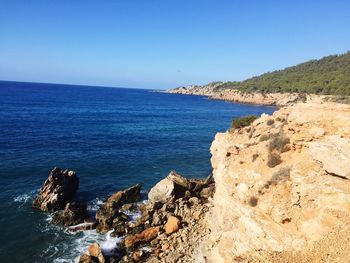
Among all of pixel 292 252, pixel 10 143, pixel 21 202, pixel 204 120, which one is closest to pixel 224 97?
pixel 204 120

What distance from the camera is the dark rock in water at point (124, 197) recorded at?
108ft

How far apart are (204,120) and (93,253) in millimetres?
77878

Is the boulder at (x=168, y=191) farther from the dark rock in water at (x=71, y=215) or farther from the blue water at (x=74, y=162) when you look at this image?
the dark rock in water at (x=71, y=215)

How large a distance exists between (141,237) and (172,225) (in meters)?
2.71

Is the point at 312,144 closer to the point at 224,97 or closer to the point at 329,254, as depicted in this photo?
the point at 329,254

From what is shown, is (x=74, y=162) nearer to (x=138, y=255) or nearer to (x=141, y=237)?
(x=141, y=237)

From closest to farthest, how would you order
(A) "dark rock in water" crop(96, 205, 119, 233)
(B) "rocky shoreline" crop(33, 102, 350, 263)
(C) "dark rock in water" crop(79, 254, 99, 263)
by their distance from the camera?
(B) "rocky shoreline" crop(33, 102, 350, 263), (C) "dark rock in water" crop(79, 254, 99, 263), (A) "dark rock in water" crop(96, 205, 119, 233)

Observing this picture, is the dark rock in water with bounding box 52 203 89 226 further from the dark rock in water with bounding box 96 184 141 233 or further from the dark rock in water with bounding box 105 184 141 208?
the dark rock in water with bounding box 105 184 141 208

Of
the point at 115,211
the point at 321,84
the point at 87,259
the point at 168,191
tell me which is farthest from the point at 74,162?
the point at 321,84

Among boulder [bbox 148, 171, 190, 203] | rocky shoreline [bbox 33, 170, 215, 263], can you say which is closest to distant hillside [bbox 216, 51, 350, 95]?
boulder [bbox 148, 171, 190, 203]

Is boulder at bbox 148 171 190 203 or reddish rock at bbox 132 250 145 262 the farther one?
boulder at bbox 148 171 190 203

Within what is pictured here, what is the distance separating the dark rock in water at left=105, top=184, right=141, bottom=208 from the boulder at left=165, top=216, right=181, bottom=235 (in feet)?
26.9

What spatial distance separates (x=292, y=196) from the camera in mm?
16656

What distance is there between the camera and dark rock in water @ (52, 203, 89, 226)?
29047 millimetres
